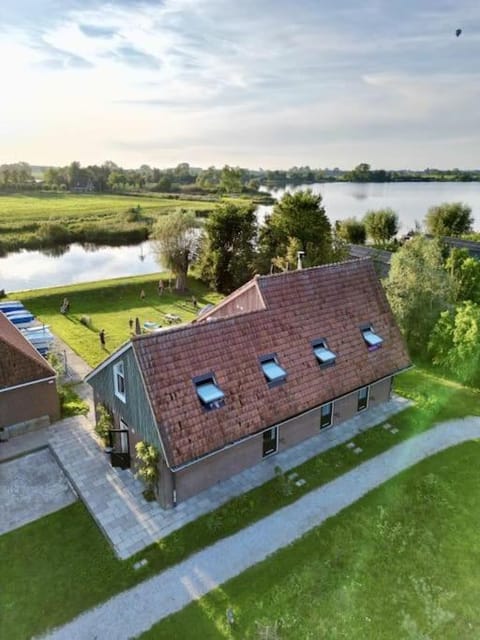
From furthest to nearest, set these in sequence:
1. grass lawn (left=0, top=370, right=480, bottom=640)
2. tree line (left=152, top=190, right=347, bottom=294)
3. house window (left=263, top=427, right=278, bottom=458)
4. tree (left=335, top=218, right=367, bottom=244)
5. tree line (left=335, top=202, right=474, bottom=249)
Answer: tree (left=335, top=218, right=367, bottom=244), tree line (left=335, top=202, right=474, bottom=249), tree line (left=152, top=190, right=347, bottom=294), house window (left=263, top=427, right=278, bottom=458), grass lawn (left=0, top=370, right=480, bottom=640)

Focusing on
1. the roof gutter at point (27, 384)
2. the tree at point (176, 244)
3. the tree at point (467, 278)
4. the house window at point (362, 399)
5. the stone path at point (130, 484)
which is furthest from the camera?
the tree at point (176, 244)

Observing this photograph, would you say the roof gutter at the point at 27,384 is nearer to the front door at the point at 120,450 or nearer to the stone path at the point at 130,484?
the stone path at the point at 130,484

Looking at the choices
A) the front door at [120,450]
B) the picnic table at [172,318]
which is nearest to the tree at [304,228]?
the picnic table at [172,318]

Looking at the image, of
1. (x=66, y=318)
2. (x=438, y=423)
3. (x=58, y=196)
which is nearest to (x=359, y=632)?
(x=438, y=423)

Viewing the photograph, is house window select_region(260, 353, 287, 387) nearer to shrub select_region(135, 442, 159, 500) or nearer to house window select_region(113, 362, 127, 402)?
shrub select_region(135, 442, 159, 500)

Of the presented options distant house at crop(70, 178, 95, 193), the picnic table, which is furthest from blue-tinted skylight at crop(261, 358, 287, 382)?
distant house at crop(70, 178, 95, 193)

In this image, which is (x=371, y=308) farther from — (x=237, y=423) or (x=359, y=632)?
(x=359, y=632)
